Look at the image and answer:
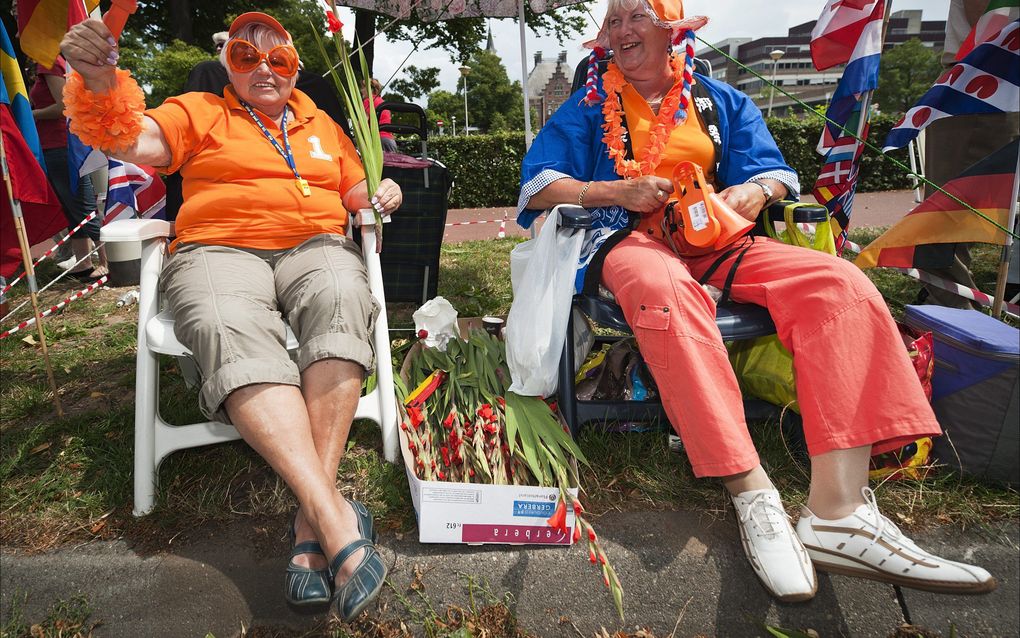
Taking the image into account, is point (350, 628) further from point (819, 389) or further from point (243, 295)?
point (819, 389)

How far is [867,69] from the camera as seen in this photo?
2928 millimetres

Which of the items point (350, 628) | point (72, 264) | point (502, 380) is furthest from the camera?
point (72, 264)

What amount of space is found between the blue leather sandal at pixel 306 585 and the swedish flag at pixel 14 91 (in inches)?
88.1

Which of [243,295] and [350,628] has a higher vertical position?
[243,295]

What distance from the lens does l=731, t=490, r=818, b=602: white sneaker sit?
4.86 feet

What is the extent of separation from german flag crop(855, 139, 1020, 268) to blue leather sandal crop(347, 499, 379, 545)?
2.45 meters

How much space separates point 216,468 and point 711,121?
2303 mm

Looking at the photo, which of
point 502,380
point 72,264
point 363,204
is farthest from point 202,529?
point 72,264

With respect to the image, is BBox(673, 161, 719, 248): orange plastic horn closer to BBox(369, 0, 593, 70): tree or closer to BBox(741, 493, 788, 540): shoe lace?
BBox(741, 493, 788, 540): shoe lace

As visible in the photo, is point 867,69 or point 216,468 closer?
point 216,468

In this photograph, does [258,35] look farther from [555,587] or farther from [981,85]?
[981,85]

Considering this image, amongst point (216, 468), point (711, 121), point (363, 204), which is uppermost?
point (711, 121)

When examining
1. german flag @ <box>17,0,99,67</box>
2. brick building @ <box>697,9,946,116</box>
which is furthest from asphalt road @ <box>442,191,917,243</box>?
brick building @ <box>697,9,946,116</box>

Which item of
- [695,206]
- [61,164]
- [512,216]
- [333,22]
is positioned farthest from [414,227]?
[512,216]
